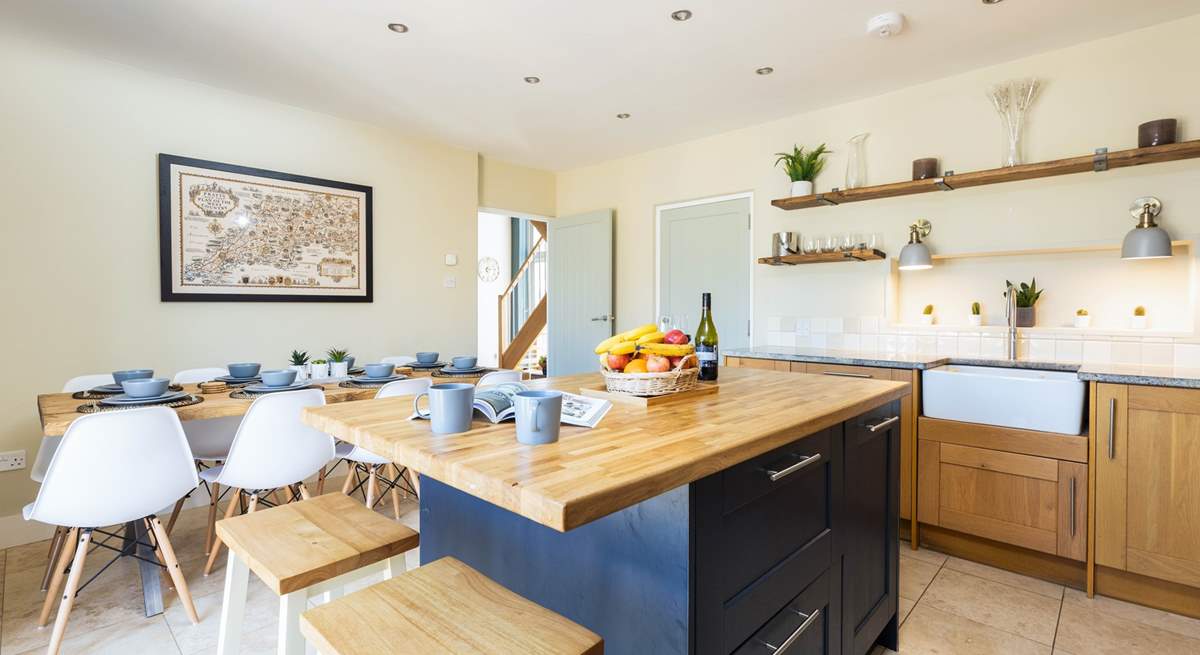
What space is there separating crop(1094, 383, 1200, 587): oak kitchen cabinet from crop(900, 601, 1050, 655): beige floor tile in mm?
590

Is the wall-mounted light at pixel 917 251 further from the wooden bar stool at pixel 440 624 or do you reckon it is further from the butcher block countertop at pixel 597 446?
the wooden bar stool at pixel 440 624

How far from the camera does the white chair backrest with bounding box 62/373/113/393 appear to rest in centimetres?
265

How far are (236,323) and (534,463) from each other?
3374 millimetres

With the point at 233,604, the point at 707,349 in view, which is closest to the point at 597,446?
the point at 707,349

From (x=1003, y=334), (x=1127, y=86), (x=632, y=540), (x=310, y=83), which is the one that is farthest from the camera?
(x=310, y=83)

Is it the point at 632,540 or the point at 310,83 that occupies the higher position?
the point at 310,83

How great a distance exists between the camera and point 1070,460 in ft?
7.23

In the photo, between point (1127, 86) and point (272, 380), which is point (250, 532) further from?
point (1127, 86)

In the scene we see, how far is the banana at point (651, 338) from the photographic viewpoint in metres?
1.54

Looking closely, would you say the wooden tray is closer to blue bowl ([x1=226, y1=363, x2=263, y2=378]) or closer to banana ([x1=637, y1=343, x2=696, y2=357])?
banana ([x1=637, y1=343, x2=696, y2=357])

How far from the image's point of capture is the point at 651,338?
156 centimetres

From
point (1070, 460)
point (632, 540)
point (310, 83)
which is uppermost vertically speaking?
point (310, 83)

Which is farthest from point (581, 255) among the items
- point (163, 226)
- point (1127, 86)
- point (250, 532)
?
point (250, 532)

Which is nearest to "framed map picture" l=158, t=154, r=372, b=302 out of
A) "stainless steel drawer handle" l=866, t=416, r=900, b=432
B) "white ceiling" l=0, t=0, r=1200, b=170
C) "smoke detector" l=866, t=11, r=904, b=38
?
"white ceiling" l=0, t=0, r=1200, b=170
